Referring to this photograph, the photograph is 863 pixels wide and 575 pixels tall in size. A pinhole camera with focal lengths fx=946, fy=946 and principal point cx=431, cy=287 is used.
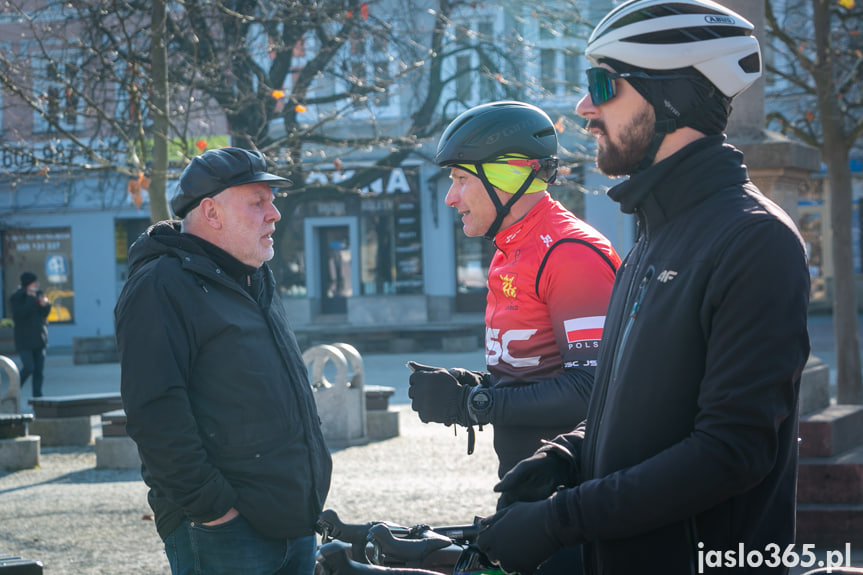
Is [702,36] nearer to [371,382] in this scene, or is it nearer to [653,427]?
[653,427]

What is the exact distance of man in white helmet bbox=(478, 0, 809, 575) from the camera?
1700mm

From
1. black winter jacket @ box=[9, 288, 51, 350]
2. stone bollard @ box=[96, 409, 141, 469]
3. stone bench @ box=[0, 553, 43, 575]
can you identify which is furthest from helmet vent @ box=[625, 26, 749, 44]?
black winter jacket @ box=[9, 288, 51, 350]

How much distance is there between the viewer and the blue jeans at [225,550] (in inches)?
117

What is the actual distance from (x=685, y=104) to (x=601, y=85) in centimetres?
20

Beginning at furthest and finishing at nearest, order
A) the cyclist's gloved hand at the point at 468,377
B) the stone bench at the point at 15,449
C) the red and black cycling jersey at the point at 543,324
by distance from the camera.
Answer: the stone bench at the point at 15,449 → the cyclist's gloved hand at the point at 468,377 → the red and black cycling jersey at the point at 543,324

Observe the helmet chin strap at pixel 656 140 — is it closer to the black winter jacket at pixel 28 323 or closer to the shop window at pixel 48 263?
the black winter jacket at pixel 28 323

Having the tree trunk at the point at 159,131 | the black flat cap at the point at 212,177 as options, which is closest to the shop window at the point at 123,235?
the tree trunk at the point at 159,131

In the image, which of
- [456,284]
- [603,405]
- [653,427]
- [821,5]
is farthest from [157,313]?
[456,284]

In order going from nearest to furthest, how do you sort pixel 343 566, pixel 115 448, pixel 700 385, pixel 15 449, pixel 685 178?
pixel 700 385 < pixel 685 178 < pixel 343 566 < pixel 115 448 < pixel 15 449

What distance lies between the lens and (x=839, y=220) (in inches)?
420

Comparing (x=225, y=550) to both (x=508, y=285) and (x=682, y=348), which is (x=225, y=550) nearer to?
(x=508, y=285)

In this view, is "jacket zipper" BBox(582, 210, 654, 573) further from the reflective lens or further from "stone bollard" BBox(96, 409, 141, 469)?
"stone bollard" BBox(96, 409, 141, 469)

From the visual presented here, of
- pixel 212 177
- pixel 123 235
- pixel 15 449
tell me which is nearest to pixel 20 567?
pixel 212 177

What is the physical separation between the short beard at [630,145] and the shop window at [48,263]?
27.9m
